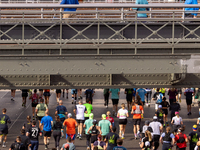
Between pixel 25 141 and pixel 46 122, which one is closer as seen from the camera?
pixel 25 141

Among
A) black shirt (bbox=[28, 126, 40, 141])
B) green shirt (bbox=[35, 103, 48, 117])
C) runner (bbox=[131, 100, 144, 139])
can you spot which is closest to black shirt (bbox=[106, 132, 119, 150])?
black shirt (bbox=[28, 126, 40, 141])

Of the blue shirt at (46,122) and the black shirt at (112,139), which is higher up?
the blue shirt at (46,122)

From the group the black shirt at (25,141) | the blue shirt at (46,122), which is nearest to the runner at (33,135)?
the black shirt at (25,141)

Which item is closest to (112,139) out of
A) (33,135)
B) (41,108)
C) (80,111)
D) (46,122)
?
(33,135)

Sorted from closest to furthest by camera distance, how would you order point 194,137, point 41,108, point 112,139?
point 112,139
point 194,137
point 41,108

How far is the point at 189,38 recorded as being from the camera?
11.9m

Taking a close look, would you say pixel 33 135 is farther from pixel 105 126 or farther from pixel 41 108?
pixel 41 108

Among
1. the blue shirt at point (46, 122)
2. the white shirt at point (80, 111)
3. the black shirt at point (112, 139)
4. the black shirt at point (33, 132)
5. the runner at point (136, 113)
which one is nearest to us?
the black shirt at point (112, 139)

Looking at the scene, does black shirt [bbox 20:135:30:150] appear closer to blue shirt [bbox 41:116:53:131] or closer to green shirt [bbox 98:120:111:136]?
blue shirt [bbox 41:116:53:131]

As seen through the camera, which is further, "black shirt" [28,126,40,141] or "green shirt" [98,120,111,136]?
"green shirt" [98,120,111,136]

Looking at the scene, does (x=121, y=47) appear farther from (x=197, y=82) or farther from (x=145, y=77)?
(x=197, y=82)

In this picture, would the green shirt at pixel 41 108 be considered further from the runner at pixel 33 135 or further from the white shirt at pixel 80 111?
the runner at pixel 33 135

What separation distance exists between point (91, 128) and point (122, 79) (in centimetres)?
208

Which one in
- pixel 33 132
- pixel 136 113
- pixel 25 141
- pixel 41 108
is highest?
pixel 41 108
